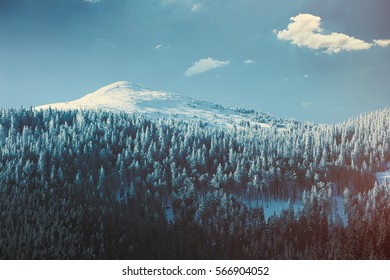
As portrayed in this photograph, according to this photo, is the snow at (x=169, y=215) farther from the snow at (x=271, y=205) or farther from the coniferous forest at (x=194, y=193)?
the snow at (x=271, y=205)

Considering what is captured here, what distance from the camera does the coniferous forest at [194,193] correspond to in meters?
29.2

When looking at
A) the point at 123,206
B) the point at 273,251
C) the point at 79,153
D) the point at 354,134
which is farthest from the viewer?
the point at 79,153

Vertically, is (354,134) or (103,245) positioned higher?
(354,134)

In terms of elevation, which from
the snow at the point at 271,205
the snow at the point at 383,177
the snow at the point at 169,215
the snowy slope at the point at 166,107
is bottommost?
the snow at the point at 169,215

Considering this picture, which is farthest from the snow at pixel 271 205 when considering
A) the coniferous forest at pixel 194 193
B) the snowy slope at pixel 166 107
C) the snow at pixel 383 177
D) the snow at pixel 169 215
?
the snowy slope at pixel 166 107

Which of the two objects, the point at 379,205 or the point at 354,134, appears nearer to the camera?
the point at 379,205

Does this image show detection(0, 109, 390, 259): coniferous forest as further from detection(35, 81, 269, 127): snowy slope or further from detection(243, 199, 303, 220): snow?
detection(35, 81, 269, 127): snowy slope

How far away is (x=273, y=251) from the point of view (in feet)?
91.9

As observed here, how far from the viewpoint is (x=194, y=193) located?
4397cm

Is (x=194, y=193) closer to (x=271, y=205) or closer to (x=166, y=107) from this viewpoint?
(x=271, y=205)
